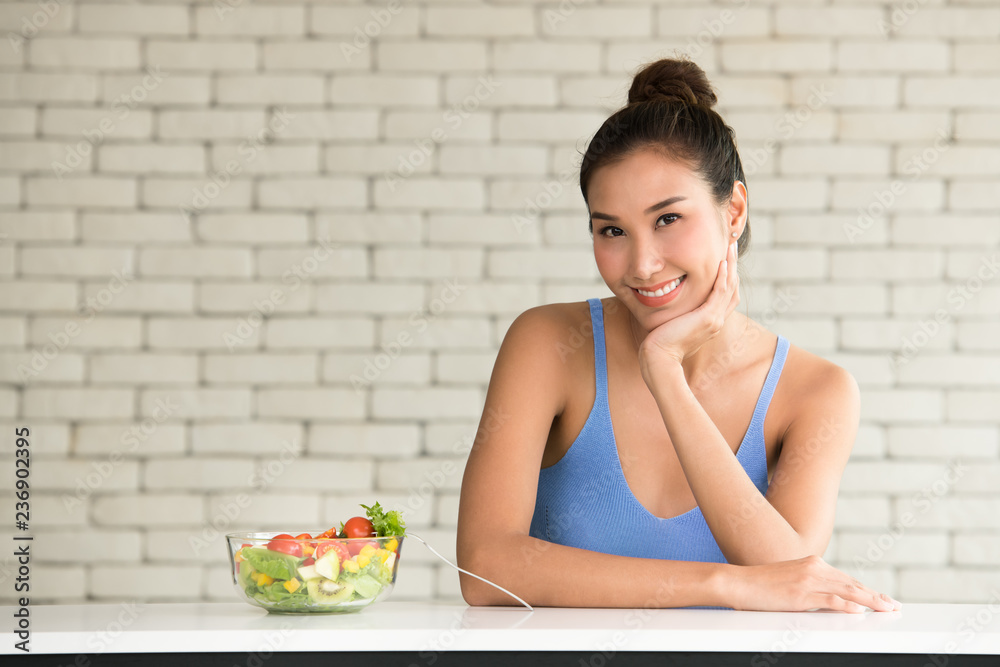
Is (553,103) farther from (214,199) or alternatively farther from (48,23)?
(48,23)

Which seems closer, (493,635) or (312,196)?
(493,635)

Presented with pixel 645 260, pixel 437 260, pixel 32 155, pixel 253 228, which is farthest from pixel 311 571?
pixel 32 155

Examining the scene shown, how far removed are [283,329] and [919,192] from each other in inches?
74.9

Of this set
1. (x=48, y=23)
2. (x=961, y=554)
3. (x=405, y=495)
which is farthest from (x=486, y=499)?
(x=48, y=23)

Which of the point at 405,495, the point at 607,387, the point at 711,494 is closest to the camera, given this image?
the point at 711,494

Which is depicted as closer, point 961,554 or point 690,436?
point 690,436

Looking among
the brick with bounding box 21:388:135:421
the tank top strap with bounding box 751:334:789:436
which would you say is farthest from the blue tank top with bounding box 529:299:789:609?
the brick with bounding box 21:388:135:421

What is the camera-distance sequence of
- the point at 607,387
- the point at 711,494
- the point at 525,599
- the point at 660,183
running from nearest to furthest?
the point at 525,599, the point at 711,494, the point at 660,183, the point at 607,387

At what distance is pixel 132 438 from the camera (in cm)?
257

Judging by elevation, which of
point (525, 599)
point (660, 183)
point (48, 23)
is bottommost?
point (525, 599)

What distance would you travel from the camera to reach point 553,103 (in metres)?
2.62

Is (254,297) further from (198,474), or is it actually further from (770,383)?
(770,383)

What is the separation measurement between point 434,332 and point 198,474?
80cm

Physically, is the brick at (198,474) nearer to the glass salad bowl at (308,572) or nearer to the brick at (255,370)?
the brick at (255,370)
